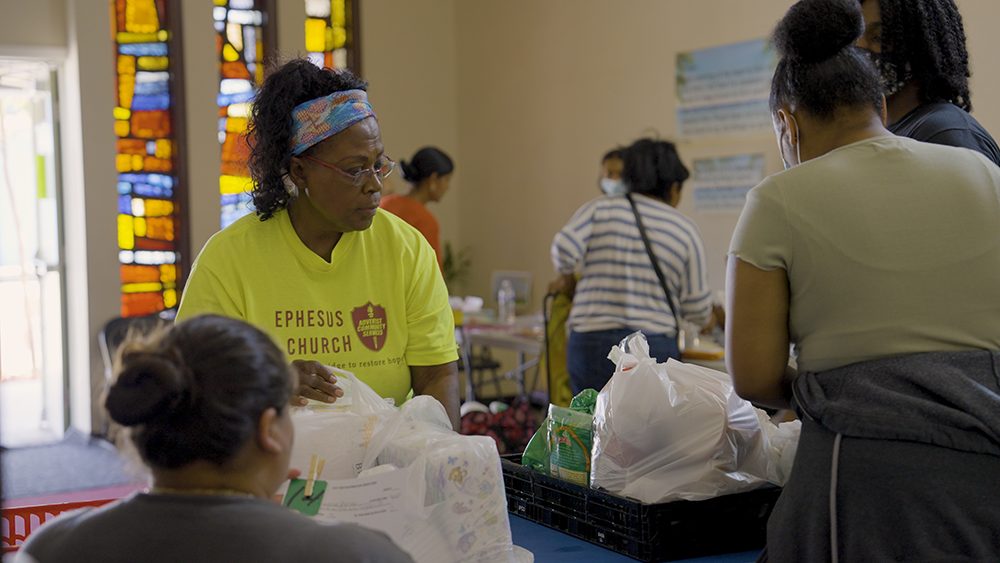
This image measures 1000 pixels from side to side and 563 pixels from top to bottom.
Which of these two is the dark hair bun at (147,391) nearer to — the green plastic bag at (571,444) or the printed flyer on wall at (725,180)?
the green plastic bag at (571,444)

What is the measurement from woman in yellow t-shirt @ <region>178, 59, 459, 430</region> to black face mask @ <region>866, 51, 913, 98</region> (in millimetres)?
912

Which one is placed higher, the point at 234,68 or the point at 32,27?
the point at 32,27

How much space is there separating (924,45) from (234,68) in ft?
21.1

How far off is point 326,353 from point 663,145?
2.46 metres

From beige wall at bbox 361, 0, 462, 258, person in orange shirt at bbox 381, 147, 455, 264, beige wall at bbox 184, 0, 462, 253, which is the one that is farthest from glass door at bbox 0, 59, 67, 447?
person in orange shirt at bbox 381, 147, 455, 264

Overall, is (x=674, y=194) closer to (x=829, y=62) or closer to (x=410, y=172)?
(x=410, y=172)

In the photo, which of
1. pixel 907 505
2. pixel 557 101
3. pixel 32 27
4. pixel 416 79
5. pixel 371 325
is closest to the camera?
pixel 907 505

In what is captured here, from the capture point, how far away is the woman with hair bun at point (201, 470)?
1.09 metres

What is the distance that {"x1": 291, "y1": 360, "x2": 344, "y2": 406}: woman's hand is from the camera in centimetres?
173

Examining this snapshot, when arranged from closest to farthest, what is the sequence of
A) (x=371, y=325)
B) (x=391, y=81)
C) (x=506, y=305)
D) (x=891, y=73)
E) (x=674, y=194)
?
(x=891, y=73) → (x=371, y=325) → (x=674, y=194) → (x=506, y=305) → (x=391, y=81)

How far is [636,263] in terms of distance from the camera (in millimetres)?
4117

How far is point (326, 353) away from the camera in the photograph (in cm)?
202

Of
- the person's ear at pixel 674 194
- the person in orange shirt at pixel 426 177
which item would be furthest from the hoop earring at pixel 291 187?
the person in orange shirt at pixel 426 177

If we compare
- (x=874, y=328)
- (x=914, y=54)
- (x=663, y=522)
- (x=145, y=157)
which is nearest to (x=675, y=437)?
(x=663, y=522)
